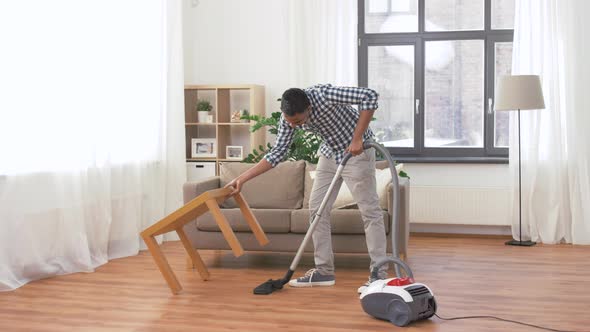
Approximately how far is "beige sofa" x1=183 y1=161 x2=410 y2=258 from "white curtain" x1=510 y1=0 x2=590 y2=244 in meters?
1.54

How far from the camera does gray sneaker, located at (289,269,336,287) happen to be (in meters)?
4.61

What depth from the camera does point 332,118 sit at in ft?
14.4

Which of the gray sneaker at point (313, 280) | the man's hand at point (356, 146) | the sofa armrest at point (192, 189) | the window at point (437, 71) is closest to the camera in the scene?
the man's hand at point (356, 146)

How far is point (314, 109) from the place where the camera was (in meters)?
4.33

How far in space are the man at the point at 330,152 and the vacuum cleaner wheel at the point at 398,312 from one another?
714 millimetres

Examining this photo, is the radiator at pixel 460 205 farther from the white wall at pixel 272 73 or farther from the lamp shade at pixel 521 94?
the lamp shade at pixel 521 94

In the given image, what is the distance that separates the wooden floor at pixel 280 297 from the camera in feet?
12.4

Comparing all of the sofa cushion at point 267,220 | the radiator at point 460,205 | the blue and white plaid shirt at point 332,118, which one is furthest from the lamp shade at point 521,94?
the sofa cushion at point 267,220

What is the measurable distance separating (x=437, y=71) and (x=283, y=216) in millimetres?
2533

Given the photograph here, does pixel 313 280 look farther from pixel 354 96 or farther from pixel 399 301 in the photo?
pixel 354 96

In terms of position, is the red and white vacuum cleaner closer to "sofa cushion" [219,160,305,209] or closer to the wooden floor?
the wooden floor

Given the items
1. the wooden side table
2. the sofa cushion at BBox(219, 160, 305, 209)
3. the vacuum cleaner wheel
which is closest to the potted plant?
the sofa cushion at BBox(219, 160, 305, 209)

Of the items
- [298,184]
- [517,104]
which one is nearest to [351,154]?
[298,184]

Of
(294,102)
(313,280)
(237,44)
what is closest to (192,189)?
(313,280)
